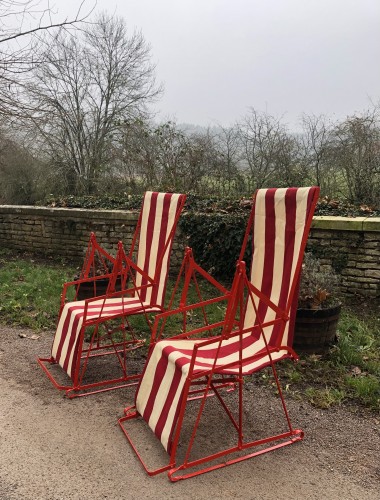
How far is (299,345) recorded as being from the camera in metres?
3.82

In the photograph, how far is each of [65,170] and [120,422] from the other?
1193cm

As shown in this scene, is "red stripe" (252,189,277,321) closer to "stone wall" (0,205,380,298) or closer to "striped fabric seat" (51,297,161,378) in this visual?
"striped fabric seat" (51,297,161,378)

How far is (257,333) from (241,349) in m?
0.64

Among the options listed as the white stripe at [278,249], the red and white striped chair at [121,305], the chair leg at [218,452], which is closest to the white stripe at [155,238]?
the red and white striped chair at [121,305]

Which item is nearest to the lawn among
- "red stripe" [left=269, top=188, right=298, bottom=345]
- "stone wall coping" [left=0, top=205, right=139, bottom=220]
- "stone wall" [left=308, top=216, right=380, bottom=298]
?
"stone wall" [left=308, top=216, right=380, bottom=298]

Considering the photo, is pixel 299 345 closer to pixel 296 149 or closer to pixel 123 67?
pixel 296 149

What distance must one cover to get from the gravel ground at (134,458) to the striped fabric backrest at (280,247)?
61cm

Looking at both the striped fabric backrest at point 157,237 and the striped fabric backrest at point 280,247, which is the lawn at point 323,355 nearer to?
the striped fabric backrest at point 280,247

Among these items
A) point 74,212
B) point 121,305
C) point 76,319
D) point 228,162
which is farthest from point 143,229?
point 228,162

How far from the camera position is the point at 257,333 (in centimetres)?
310

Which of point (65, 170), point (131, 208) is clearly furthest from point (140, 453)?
point (65, 170)

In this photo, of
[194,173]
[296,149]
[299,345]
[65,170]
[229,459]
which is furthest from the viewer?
[65,170]

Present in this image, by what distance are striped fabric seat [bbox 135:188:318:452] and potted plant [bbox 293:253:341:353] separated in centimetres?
72

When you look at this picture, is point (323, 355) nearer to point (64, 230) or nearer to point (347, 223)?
point (347, 223)
